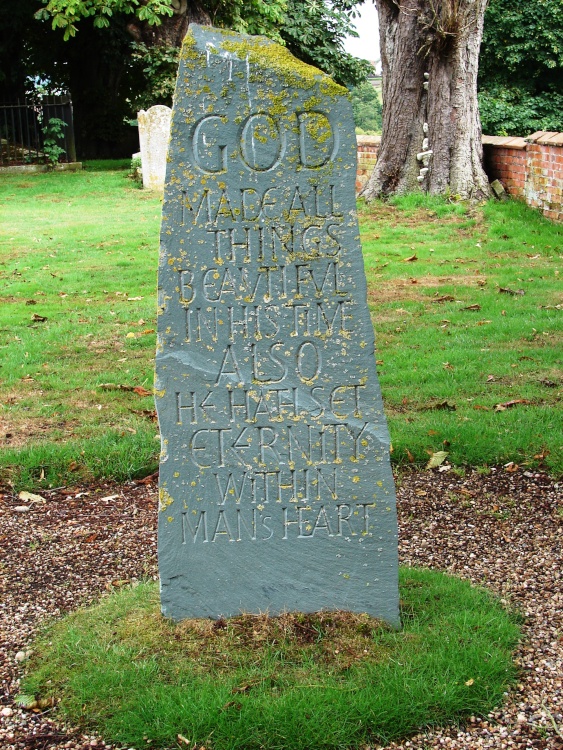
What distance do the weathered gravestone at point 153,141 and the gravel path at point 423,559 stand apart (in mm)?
13393

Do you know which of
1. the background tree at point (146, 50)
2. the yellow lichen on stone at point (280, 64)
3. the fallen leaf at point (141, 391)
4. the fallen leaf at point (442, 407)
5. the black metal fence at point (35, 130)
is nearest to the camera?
the yellow lichen on stone at point (280, 64)

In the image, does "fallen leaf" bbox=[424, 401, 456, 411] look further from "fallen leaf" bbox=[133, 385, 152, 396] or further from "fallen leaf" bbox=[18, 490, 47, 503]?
"fallen leaf" bbox=[18, 490, 47, 503]

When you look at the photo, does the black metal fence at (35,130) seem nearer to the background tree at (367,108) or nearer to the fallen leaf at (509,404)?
the background tree at (367,108)

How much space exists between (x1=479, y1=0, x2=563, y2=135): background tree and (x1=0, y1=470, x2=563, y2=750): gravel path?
20.5 metres

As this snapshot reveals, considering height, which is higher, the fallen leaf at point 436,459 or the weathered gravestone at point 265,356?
the weathered gravestone at point 265,356

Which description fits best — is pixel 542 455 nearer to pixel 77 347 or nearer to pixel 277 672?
pixel 277 672

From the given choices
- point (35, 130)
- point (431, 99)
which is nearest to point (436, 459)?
point (431, 99)

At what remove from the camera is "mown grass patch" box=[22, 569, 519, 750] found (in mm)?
3211

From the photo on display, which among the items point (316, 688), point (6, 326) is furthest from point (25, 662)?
point (6, 326)

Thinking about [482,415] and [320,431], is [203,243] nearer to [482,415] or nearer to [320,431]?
[320,431]

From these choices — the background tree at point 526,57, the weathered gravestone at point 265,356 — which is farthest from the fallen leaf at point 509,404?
the background tree at point 526,57

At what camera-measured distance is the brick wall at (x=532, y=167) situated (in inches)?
480

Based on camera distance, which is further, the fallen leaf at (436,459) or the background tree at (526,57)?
the background tree at (526,57)

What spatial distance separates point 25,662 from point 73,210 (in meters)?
13.7
